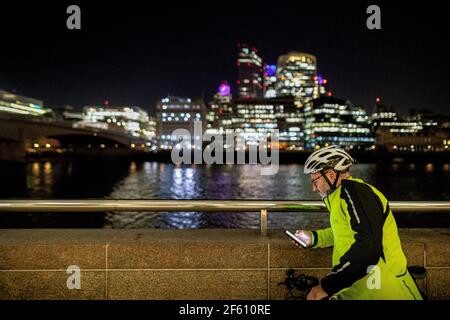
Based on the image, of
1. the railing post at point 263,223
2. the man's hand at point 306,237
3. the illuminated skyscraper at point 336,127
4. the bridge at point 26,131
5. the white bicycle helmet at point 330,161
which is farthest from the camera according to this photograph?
the illuminated skyscraper at point 336,127

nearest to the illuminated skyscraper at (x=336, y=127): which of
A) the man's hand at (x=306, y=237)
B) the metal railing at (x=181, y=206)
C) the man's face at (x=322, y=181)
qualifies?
the metal railing at (x=181, y=206)

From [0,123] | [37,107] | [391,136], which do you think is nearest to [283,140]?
[391,136]

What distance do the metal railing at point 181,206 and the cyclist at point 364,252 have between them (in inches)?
51.9

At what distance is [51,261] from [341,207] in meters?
2.78

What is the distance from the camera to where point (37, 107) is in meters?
190

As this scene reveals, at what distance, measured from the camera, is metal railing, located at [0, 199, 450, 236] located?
3.90m

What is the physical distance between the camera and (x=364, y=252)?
2344 millimetres

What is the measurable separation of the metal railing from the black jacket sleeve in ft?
4.75

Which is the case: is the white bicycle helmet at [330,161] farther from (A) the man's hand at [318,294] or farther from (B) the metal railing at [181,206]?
(B) the metal railing at [181,206]

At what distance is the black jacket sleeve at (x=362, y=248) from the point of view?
92.3 inches

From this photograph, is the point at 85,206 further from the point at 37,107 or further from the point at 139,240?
the point at 37,107

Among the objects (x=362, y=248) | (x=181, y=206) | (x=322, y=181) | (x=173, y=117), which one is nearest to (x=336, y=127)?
(x=173, y=117)

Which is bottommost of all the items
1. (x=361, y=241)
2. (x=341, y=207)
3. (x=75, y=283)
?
(x=75, y=283)

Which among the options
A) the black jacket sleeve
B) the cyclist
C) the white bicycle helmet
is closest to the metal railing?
the white bicycle helmet
